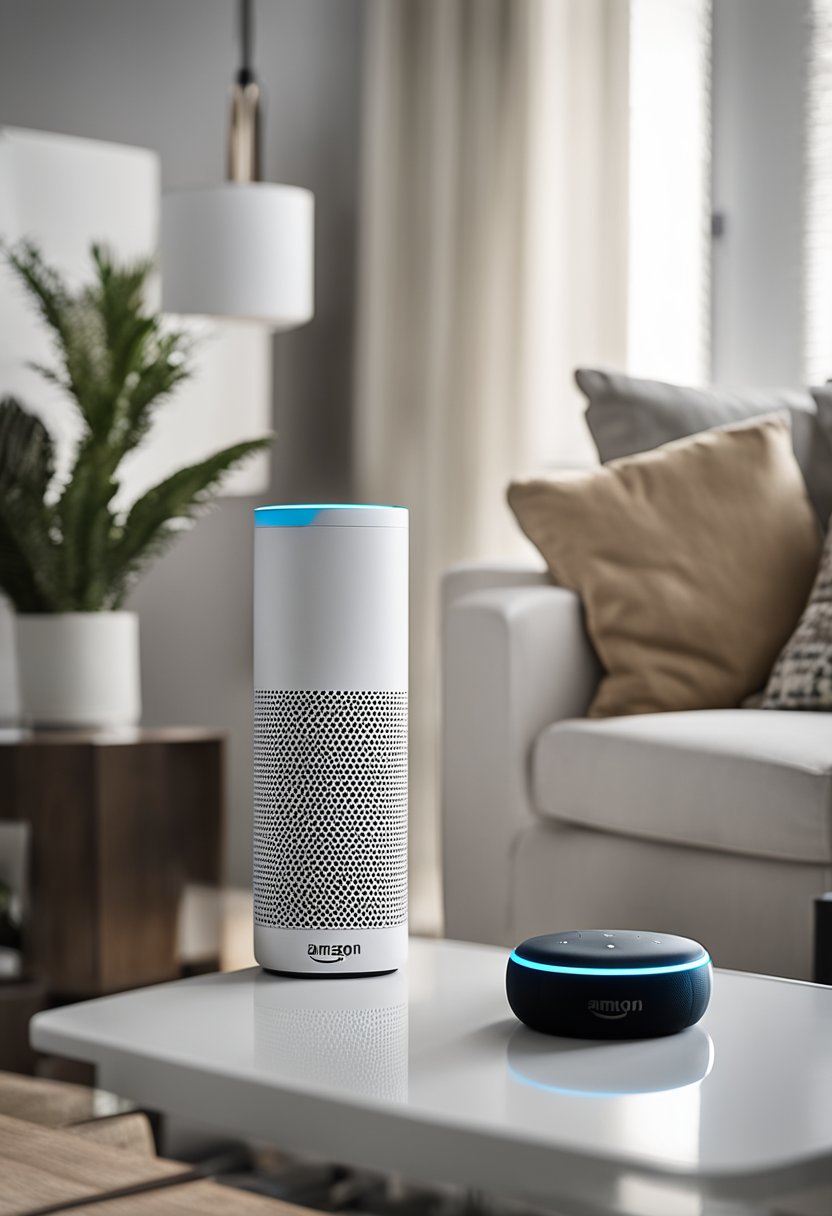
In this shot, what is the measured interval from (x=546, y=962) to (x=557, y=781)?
1.36 m

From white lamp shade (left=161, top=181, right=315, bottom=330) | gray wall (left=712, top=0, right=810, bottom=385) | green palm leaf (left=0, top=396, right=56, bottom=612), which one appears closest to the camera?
green palm leaf (left=0, top=396, right=56, bottom=612)

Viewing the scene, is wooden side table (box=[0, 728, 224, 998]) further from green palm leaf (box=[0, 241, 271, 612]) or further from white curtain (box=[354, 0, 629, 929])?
white curtain (box=[354, 0, 629, 929])

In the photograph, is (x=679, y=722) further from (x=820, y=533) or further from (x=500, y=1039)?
(x=500, y=1039)

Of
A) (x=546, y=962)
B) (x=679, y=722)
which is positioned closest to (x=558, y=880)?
(x=679, y=722)

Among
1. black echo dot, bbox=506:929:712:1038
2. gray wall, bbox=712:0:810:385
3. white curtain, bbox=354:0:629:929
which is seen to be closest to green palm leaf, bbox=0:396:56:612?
white curtain, bbox=354:0:629:929

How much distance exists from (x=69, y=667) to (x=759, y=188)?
1895mm

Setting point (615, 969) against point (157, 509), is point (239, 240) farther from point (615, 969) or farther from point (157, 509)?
point (615, 969)

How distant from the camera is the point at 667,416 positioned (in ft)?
Answer: 8.41

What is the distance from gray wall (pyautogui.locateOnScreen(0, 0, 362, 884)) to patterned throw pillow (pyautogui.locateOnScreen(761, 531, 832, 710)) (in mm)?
1966

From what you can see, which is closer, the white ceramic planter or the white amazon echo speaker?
the white amazon echo speaker

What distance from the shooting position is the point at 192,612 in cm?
410

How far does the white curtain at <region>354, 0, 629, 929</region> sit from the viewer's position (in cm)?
345

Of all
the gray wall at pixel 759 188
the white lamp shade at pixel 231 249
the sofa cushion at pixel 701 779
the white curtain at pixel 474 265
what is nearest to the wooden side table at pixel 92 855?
the white curtain at pixel 474 265

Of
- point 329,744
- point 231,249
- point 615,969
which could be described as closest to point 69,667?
point 231,249
